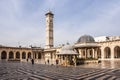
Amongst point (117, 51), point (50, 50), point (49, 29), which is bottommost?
point (117, 51)

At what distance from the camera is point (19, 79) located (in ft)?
46.2

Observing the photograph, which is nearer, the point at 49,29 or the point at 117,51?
the point at 117,51

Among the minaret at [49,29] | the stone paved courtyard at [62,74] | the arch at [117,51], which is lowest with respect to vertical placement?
the stone paved courtyard at [62,74]

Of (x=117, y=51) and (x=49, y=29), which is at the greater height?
(x=49, y=29)

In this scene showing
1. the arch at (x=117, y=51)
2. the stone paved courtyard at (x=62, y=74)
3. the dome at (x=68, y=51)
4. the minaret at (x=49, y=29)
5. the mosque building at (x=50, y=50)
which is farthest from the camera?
the minaret at (x=49, y=29)

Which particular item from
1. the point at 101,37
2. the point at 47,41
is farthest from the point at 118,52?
the point at 47,41

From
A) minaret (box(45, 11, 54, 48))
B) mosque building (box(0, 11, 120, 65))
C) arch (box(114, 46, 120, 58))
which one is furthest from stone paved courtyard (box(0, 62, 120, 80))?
minaret (box(45, 11, 54, 48))

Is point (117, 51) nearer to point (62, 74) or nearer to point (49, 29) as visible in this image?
point (49, 29)

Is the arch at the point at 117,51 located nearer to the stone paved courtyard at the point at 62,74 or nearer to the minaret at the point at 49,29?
the minaret at the point at 49,29

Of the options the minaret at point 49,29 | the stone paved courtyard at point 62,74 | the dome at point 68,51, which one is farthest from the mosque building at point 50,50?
the stone paved courtyard at point 62,74

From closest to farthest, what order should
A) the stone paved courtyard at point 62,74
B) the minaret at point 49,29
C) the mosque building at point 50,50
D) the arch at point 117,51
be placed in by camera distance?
the stone paved courtyard at point 62,74
the mosque building at point 50,50
the arch at point 117,51
the minaret at point 49,29

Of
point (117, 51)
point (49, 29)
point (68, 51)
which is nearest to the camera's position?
point (68, 51)

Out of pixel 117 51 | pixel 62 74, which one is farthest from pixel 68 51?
pixel 117 51

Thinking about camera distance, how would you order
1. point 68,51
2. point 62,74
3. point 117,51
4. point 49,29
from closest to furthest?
point 62,74
point 68,51
point 117,51
point 49,29
